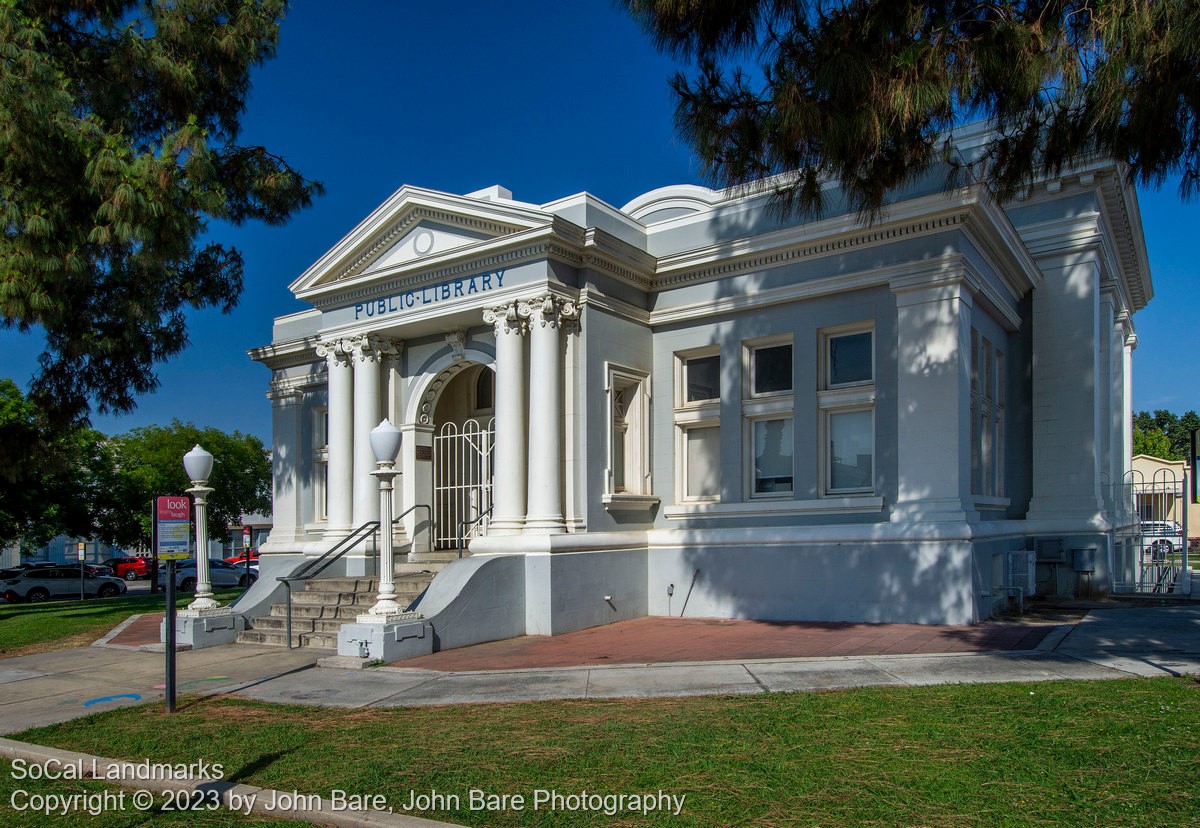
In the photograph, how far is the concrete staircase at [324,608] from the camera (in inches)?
531

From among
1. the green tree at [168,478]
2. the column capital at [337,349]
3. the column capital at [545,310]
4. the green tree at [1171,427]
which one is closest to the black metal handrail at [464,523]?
the column capital at [545,310]

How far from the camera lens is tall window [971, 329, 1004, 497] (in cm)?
1502

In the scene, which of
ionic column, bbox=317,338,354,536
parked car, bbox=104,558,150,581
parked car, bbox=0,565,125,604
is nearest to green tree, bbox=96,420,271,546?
parked car, bbox=104,558,150,581

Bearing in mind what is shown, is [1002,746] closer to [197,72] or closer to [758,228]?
[758,228]

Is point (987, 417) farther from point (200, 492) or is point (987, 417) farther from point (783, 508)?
point (200, 492)

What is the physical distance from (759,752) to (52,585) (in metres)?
37.5

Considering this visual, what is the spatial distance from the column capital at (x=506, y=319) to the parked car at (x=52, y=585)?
27761 mm

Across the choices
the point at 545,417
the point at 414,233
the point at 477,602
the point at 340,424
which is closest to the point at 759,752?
the point at 477,602

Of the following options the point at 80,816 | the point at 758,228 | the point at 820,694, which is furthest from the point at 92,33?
the point at 820,694

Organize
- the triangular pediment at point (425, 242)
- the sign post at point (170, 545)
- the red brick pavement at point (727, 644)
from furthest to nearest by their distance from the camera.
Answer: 1. the triangular pediment at point (425, 242)
2. the red brick pavement at point (727, 644)
3. the sign post at point (170, 545)

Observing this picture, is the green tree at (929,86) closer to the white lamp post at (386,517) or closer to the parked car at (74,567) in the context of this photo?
the white lamp post at (386,517)

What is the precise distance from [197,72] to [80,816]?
13.8 meters

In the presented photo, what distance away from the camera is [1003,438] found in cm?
1686

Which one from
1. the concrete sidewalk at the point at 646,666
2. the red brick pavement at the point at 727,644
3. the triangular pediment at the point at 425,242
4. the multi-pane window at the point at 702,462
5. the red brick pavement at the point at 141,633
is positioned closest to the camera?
the concrete sidewalk at the point at 646,666
